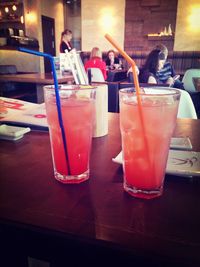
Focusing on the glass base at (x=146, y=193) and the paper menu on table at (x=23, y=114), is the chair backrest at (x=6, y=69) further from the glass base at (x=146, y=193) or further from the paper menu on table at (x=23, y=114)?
the glass base at (x=146, y=193)

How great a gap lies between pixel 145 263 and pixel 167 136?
239mm

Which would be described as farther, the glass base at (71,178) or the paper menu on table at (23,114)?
the paper menu on table at (23,114)

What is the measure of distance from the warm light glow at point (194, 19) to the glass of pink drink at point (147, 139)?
8.28 meters

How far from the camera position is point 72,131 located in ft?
1.76

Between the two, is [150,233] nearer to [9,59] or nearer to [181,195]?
[181,195]

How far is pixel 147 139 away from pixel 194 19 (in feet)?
27.5

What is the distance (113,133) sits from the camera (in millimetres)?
913

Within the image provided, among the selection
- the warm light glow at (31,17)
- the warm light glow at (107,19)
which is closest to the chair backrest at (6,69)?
the warm light glow at (31,17)

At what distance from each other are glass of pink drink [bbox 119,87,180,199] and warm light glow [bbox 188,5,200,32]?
8284 mm

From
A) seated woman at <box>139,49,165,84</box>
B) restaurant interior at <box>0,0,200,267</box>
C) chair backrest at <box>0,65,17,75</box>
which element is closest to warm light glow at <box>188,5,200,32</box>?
seated woman at <box>139,49,165,84</box>

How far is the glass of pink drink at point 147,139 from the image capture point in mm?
478

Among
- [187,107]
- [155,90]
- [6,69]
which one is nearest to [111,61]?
[6,69]

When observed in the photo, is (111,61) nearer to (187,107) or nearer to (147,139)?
(187,107)

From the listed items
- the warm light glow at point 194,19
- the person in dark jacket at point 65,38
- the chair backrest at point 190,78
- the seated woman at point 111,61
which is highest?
the warm light glow at point 194,19
